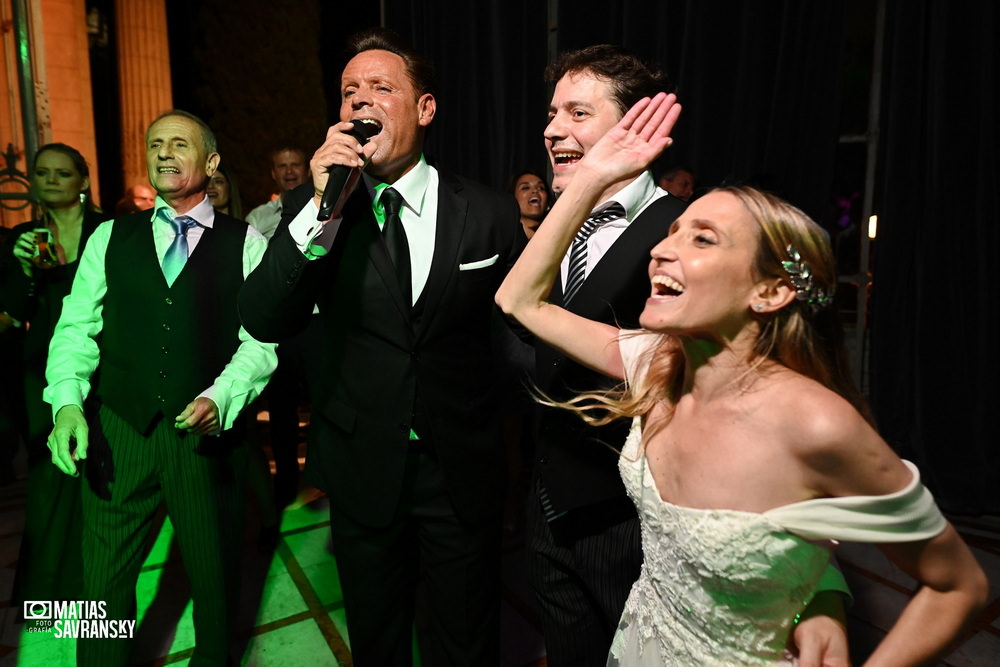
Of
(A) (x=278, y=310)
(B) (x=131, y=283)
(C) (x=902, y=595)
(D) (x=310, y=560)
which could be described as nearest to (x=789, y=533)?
(A) (x=278, y=310)

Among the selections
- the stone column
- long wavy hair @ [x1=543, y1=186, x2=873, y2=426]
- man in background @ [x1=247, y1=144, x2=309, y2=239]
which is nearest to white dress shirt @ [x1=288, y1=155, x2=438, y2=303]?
long wavy hair @ [x1=543, y1=186, x2=873, y2=426]

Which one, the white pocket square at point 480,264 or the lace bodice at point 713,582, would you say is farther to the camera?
the white pocket square at point 480,264

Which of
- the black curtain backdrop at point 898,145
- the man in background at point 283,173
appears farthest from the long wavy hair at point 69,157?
the black curtain backdrop at point 898,145

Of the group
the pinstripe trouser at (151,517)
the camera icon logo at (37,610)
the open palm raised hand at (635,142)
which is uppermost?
the open palm raised hand at (635,142)

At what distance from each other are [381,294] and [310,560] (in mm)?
1879

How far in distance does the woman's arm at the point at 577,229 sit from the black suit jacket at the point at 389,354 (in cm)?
28

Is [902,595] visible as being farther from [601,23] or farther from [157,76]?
[157,76]

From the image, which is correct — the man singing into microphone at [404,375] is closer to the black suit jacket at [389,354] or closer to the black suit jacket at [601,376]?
the black suit jacket at [389,354]

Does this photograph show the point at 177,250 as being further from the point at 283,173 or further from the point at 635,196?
the point at 283,173

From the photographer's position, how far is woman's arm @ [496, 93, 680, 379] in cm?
114

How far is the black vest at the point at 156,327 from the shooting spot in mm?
1691

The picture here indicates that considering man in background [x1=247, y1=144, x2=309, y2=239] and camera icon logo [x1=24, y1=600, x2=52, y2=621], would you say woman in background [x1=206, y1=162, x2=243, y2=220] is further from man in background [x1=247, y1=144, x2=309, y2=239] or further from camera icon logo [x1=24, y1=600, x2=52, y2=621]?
camera icon logo [x1=24, y1=600, x2=52, y2=621]

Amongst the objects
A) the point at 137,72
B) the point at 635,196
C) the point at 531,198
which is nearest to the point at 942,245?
the point at 531,198

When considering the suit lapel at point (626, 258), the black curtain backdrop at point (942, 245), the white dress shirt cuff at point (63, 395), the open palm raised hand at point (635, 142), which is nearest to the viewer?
the open palm raised hand at point (635, 142)
